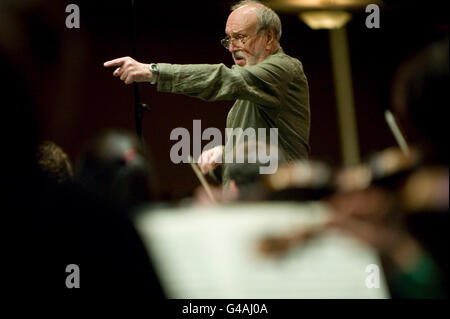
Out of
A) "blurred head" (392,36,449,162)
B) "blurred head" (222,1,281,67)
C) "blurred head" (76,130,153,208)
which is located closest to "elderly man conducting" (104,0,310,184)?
"blurred head" (222,1,281,67)

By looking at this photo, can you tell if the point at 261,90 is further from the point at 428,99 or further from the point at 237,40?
the point at 428,99

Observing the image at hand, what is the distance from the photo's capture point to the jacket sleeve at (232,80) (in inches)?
57.9

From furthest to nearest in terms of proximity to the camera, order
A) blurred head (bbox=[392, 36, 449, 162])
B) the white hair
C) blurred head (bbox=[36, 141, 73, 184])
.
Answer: the white hair, blurred head (bbox=[36, 141, 73, 184]), blurred head (bbox=[392, 36, 449, 162])

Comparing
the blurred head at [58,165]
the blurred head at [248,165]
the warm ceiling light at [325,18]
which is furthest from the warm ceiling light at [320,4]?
the blurred head at [58,165]

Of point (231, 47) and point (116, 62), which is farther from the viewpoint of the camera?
point (231, 47)

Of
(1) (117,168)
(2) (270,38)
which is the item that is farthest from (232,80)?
(1) (117,168)

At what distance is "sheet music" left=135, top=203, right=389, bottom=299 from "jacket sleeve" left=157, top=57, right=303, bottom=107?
304 millimetres

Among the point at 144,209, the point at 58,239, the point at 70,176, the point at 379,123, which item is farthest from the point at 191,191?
the point at 58,239

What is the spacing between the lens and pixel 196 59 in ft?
5.01

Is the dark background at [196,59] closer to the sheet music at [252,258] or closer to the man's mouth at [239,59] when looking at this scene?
the man's mouth at [239,59]

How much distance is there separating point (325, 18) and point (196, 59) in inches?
11.7

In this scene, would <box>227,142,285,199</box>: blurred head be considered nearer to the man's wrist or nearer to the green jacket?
the green jacket

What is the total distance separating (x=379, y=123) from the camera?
1433 millimetres

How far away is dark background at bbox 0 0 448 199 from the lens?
1432 millimetres
